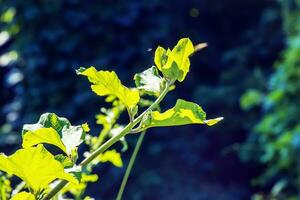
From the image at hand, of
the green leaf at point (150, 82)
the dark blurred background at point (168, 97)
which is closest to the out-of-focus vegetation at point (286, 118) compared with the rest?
the dark blurred background at point (168, 97)

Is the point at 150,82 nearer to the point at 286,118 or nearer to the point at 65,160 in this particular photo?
the point at 65,160

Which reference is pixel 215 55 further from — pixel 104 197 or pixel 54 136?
pixel 54 136

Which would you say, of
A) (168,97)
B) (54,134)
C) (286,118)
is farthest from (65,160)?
(168,97)

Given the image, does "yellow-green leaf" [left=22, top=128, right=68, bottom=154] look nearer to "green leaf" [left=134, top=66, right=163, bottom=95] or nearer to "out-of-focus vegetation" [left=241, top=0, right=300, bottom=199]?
"green leaf" [left=134, top=66, right=163, bottom=95]

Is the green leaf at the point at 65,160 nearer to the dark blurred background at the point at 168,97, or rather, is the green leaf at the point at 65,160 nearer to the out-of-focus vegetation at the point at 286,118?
the out-of-focus vegetation at the point at 286,118

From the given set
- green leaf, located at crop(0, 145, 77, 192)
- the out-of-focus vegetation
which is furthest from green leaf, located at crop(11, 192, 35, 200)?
the out-of-focus vegetation

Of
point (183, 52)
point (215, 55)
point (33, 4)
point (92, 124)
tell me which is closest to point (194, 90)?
point (215, 55)
